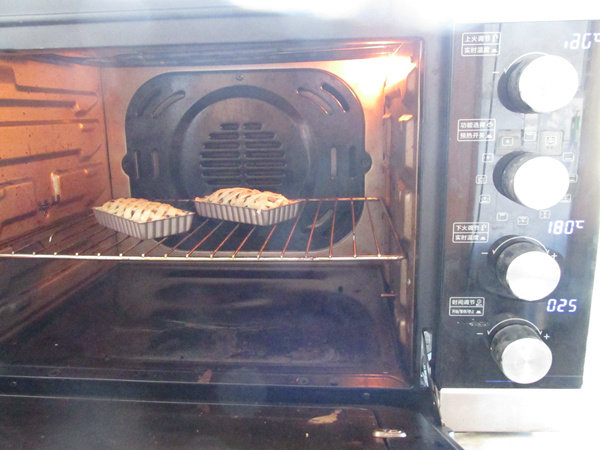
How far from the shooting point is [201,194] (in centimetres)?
122

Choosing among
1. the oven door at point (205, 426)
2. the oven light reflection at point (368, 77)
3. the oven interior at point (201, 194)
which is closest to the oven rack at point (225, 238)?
the oven interior at point (201, 194)

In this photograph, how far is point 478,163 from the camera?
2.01 feet

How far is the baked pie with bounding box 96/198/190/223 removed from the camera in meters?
1.03

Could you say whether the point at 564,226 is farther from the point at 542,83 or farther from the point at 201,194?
the point at 201,194

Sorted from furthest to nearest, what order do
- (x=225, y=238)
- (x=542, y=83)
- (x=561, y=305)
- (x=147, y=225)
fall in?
(x=225, y=238) < (x=147, y=225) < (x=561, y=305) < (x=542, y=83)

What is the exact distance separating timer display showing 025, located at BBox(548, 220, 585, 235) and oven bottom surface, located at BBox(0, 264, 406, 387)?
1.05 ft

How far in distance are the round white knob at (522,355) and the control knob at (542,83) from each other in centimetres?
29

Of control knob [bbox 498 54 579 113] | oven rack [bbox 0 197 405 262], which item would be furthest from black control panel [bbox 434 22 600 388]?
oven rack [bbox 0 197 405 262]

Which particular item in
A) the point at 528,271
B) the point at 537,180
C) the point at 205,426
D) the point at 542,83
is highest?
the point at 542,83

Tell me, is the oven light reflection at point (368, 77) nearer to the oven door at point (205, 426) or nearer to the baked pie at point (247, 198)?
the baked pie at point (247, 198)

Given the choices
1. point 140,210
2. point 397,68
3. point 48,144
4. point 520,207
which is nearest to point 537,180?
point 520,207

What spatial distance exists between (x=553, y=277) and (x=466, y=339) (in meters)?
0.15

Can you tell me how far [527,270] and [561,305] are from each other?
116 millimetres

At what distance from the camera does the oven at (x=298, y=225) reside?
1.99 ft
